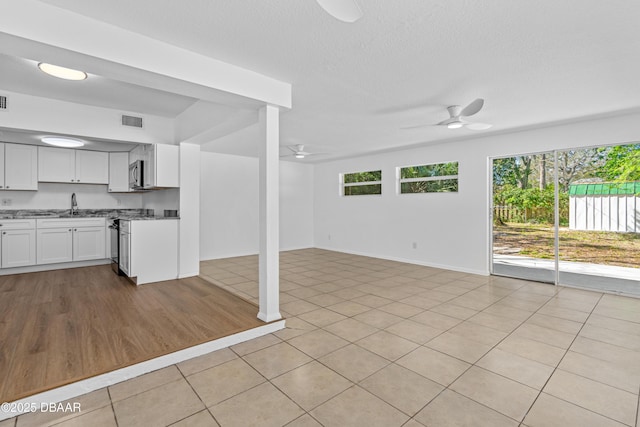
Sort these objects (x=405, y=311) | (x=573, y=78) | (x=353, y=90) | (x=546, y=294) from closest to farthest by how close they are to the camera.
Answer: (x=573, y=78)
(x=353, y=90)
(x=405, y=311)
(x=546, y=294)

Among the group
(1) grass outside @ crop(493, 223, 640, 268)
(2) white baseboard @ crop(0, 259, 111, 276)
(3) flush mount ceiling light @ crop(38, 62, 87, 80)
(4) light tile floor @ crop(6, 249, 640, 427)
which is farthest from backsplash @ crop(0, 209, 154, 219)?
(1) grass outside @ crop(493, 223, 640, 268)

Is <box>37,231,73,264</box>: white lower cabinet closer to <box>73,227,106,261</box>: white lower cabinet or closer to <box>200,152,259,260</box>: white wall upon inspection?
<box>73,227,106,261</box>: white lower cabinet

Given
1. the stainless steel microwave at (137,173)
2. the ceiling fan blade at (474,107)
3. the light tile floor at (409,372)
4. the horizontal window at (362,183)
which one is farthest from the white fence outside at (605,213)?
the stainless steel microwave at (137,173)

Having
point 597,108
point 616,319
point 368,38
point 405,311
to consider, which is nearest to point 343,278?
point 405,311

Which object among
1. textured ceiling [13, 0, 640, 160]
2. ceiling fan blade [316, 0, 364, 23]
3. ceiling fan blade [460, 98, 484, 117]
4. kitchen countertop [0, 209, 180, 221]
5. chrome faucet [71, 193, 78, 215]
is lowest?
kitchen countertop [0, 209, 180, 221]

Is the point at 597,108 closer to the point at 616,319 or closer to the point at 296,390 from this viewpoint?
the point at 616,319

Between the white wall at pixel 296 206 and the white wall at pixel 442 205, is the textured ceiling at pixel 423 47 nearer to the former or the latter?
the white wall at pixel 442 205

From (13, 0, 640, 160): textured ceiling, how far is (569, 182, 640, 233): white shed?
1194 millimetres

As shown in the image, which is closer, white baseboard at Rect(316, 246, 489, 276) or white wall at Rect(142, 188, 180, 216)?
white wall at Rect(142, 188, 180, 216)

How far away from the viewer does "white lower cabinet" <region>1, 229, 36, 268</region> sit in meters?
4.76

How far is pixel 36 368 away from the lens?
2139 millimetres

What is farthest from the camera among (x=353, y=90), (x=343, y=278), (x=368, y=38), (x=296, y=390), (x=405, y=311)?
(x=343, y=278)

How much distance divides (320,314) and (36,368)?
7.96 feet

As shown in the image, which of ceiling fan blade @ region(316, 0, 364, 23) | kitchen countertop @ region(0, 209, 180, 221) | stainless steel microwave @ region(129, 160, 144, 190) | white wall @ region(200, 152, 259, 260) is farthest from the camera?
white wall @ region(200, 152, 259, 260)
